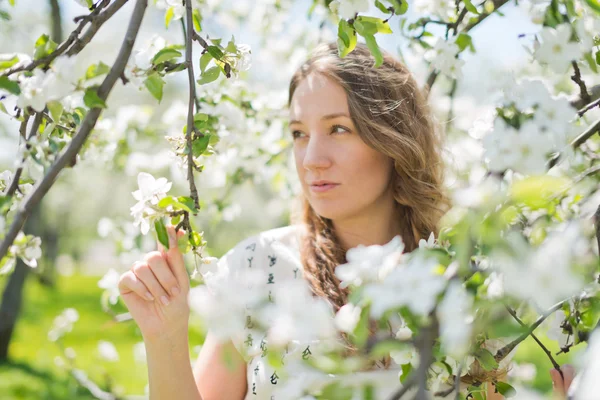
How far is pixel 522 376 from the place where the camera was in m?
2.82

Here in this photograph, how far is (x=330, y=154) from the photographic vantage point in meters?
1.72

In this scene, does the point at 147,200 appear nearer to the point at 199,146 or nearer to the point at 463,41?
the point at 199,146

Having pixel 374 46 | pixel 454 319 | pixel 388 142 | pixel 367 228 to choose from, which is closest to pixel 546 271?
pixel 454 319

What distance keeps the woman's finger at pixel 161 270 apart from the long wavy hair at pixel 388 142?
0.59 meters

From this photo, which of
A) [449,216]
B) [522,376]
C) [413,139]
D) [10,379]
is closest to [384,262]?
[449,216]

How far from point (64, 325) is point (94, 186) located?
18333 millimetres

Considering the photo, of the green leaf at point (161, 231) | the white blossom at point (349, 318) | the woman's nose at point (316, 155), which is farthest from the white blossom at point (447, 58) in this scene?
the white blossom at point (349, 318)

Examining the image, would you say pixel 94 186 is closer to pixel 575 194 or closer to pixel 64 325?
pixel 64 325

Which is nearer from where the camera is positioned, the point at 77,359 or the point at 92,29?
the point at 92,29

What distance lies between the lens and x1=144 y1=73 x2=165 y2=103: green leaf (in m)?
1.02

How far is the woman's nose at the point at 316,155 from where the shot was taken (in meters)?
1.70

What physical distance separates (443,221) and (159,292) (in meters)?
0.68

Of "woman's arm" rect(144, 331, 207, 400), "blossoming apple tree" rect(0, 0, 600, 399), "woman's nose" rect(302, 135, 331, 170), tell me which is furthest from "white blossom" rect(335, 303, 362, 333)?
Result: "woman's nose" rect(302, 135, 331, 170)

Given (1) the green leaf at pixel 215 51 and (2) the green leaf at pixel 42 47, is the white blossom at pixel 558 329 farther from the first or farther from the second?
(2) the green leaf at pixel 42 47
